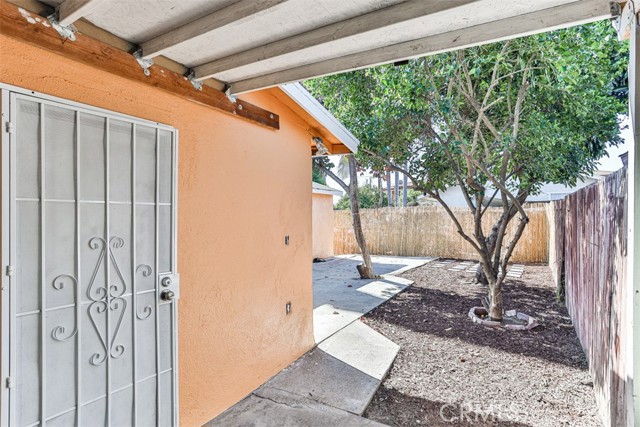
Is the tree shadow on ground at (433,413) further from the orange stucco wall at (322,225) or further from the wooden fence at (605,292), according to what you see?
the orange stucco wall at (322,225)

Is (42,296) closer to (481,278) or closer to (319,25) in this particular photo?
(319,25)

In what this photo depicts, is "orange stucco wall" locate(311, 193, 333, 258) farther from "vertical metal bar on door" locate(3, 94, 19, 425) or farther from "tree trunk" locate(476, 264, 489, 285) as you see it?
"vertical metal bar on door" locate(3, 94, 19, 425)

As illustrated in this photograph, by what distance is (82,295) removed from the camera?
208cm

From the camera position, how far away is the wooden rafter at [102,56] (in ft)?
5.95

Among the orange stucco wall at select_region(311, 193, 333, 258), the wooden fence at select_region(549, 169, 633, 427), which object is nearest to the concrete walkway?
the wooden fence at select_region(549, 169, 633, 427)

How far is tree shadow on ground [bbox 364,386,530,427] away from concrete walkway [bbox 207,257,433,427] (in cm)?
17

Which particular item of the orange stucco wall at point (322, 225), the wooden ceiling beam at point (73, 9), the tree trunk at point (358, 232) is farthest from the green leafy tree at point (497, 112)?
the orange stucco wall at point (322, 225)

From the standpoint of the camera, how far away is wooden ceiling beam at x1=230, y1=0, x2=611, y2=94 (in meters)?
1.83

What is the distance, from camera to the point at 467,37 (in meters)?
2.07

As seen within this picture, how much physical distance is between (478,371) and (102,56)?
476cm

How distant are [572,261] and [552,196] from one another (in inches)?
546

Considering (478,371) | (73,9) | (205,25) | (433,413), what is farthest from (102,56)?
(478,371)

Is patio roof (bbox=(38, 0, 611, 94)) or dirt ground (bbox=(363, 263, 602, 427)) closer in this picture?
patio roof (bbox=(38, 0, 611, 94))

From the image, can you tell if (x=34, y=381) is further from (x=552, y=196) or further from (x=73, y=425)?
(x=552, y=196)
